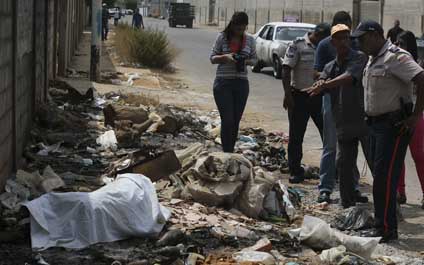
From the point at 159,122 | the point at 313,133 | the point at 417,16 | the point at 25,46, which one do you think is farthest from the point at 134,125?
the point at 417,16

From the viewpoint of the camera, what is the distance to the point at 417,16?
1539 inches

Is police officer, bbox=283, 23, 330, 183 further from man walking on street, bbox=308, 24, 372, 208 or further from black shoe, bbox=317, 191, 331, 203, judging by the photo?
man walking on street, bbox=308, 24, 372, 208

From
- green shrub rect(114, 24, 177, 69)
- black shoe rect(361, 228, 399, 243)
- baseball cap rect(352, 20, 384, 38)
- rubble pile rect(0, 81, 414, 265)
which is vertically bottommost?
black shoe rect(361, 228, 399, 243)

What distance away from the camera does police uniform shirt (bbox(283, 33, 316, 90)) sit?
28.0ft

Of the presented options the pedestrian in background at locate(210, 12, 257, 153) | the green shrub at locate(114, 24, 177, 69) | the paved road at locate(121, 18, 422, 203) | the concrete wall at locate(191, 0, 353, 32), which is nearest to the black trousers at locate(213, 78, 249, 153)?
the pedestrian in background at locate(210, 12, 257, 153)

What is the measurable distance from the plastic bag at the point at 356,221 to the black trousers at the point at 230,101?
2195 millimetres

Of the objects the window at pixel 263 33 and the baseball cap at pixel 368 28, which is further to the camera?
the window at pixel 263 33

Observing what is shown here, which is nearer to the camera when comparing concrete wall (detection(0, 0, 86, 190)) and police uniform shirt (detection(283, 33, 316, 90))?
concrete wall (detection(0, 0, 86, 190))

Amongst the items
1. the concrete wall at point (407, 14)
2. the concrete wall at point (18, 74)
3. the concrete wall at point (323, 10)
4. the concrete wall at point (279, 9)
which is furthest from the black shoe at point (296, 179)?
the concrete wall at point (279, 9)

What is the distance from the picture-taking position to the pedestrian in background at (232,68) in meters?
8.48

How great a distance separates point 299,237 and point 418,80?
161cm

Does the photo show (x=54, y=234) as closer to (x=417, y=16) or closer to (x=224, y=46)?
(x=224, y=46)

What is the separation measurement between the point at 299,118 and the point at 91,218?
369 centimetres

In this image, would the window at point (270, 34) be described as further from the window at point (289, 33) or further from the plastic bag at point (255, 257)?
the plastic bag at point (255, 257)
